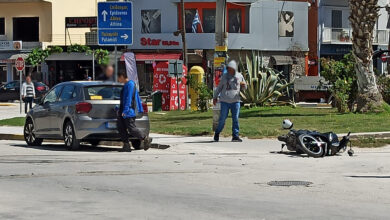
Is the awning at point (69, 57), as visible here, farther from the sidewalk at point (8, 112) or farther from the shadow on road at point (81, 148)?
the shadow on road at point (81, 148)

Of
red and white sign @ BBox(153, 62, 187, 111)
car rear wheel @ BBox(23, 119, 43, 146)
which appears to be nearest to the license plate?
car rear wheel @ BBox(23, 119, 43, 146)

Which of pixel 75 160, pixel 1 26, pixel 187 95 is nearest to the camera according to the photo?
pixel 75 160

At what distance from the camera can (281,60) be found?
2404 inches

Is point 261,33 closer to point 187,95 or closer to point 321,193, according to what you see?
point 187,95

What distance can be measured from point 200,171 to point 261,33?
46.6m

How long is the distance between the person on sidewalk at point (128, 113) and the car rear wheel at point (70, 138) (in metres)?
1.07

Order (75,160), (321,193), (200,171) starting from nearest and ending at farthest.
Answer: (321,193) → (200,171) → (75,160)

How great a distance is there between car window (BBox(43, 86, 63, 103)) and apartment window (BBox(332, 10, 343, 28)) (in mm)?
49567

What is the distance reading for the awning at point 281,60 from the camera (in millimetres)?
60625

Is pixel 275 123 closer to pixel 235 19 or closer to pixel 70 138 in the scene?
pixel 70 138

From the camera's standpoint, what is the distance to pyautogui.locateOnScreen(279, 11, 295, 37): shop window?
201 feet

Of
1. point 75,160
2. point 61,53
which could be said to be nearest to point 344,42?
point 61,53

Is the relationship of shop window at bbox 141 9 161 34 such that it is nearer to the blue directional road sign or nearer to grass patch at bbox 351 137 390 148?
the blue directional road sign

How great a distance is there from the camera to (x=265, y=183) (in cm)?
1258
